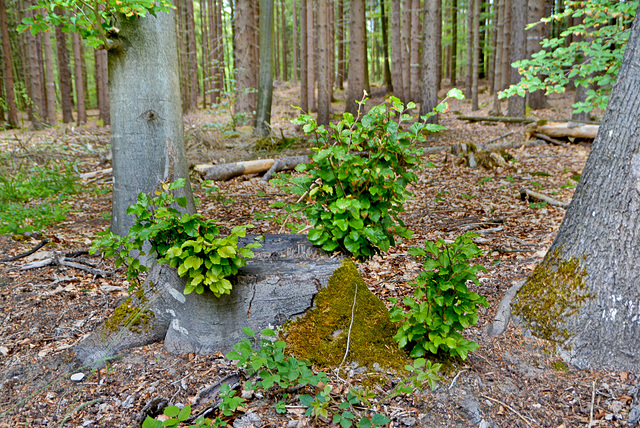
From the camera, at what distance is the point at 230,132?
1203cm

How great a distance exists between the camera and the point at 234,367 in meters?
2.61

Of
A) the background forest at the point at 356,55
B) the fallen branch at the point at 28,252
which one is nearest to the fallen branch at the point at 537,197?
the background forest at the point at 356,55

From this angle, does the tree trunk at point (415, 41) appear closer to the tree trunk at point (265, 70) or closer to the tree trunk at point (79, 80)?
the tree trunk at point (265, 70)

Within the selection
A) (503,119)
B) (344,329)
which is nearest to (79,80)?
(503,119)

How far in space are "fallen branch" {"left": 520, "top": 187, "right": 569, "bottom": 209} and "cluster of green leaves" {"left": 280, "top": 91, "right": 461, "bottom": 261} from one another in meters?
4.04

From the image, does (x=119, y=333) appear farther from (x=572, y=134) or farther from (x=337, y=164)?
(x=572, y=134)

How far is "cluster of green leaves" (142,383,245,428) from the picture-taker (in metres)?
1.96

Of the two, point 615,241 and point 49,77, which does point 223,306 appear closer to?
point 615,241

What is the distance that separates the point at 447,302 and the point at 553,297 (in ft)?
3.11

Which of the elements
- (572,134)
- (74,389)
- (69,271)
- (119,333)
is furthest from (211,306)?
(572,134)

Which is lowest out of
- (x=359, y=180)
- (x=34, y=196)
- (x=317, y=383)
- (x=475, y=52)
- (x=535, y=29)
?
(x=317, y=383)

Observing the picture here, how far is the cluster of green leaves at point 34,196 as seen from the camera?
5070mm

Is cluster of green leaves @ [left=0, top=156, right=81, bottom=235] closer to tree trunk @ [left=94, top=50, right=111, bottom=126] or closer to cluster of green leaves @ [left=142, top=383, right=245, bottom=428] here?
cluster of green leaves @ [left=142, top=383, right=245, bottom=428]

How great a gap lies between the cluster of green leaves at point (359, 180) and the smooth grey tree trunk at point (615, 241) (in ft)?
3.66
